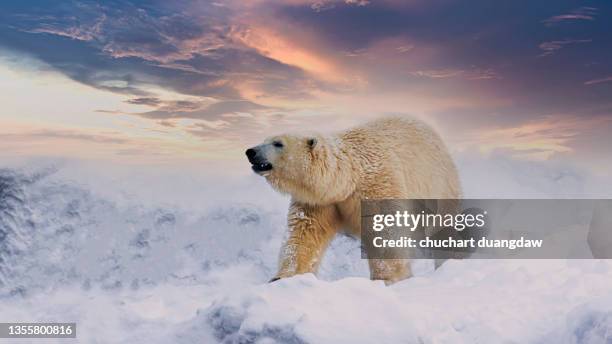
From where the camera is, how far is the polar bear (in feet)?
23.9

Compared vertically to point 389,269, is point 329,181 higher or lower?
higher

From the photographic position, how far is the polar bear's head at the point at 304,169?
7273 millimetres

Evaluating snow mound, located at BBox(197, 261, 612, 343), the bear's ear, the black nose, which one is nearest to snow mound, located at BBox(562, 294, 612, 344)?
snow mound, located at BBox(197, 261, 612, 343)

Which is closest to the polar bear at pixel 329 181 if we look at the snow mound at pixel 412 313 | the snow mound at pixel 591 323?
the snow mound at pixel 412 313

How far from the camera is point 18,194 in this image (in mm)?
21594

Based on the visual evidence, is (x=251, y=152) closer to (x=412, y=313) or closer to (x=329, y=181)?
(x=329, y=181)

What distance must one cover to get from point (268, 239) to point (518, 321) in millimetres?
14354

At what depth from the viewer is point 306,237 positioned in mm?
7469

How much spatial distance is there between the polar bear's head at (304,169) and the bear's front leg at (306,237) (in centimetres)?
18

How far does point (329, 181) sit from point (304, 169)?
1.09ft

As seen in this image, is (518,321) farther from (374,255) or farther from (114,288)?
(114,288)

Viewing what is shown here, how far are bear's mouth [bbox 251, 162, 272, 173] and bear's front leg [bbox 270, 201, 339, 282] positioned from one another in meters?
0.74

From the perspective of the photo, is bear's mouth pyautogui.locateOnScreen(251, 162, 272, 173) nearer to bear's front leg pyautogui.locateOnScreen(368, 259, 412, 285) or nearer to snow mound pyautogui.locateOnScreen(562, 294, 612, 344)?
bear's front leg pyautogui.locateOnScreen(368, 259, 412, 285)

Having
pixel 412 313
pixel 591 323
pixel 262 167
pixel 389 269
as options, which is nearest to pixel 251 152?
pixel 262 167
